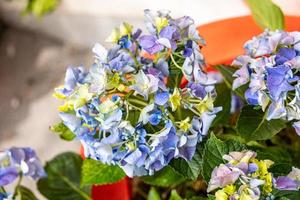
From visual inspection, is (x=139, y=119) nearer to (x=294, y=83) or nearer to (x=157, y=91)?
(x=157, y=91)

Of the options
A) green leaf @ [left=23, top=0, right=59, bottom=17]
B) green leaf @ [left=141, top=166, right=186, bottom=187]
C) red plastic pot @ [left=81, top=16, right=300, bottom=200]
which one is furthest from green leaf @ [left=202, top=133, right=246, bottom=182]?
green leaf @ [left=23, top=0, right=59, bottom=17]

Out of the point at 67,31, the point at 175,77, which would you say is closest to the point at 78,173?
the point at 175,77

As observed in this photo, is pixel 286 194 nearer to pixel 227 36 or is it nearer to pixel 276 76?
pixel 276 76

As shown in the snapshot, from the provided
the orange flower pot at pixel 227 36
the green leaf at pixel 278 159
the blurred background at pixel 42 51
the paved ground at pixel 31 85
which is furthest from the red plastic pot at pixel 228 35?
the paved ground at pixel 31 85

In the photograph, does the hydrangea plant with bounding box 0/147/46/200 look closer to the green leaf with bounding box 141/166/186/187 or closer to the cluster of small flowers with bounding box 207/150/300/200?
the green leaf with bounding box 141/166/186/187

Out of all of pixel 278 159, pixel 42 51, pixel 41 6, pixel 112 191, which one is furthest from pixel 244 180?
pixel 42 51

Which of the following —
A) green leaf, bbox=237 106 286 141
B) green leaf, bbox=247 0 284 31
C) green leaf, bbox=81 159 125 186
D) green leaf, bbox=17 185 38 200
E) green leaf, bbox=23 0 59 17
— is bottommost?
green leaf, bbox=17 185 38 200
